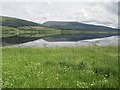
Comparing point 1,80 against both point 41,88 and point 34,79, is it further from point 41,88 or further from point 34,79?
point 41,88

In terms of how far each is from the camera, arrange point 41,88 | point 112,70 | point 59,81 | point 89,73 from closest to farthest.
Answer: point 41,88 < point 59,81 < point 89,73 < point 112,70

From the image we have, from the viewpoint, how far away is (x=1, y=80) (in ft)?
30.1

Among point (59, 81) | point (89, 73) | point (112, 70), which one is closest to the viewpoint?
point (59, 81)

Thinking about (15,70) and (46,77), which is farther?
(15,70)

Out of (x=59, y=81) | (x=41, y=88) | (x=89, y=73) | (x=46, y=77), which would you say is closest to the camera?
(x=41, y=88)

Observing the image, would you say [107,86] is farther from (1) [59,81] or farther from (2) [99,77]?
(1) [59,81]

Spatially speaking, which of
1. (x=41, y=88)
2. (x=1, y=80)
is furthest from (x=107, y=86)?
(x=1, y=80)

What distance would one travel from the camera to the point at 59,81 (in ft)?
29.6

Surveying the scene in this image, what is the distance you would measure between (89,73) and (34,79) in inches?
140

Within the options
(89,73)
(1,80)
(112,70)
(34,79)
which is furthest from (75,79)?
(1,80)

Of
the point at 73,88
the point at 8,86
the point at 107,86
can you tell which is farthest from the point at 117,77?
the point at 8,86

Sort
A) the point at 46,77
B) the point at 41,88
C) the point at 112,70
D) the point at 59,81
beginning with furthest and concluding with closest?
1. the point at 112,70
2. the point at 46,77
3. the point at 59,81
4. the point at 41,88

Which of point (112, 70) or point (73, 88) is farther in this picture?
point (112, 70)

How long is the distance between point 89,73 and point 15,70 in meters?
4.86
